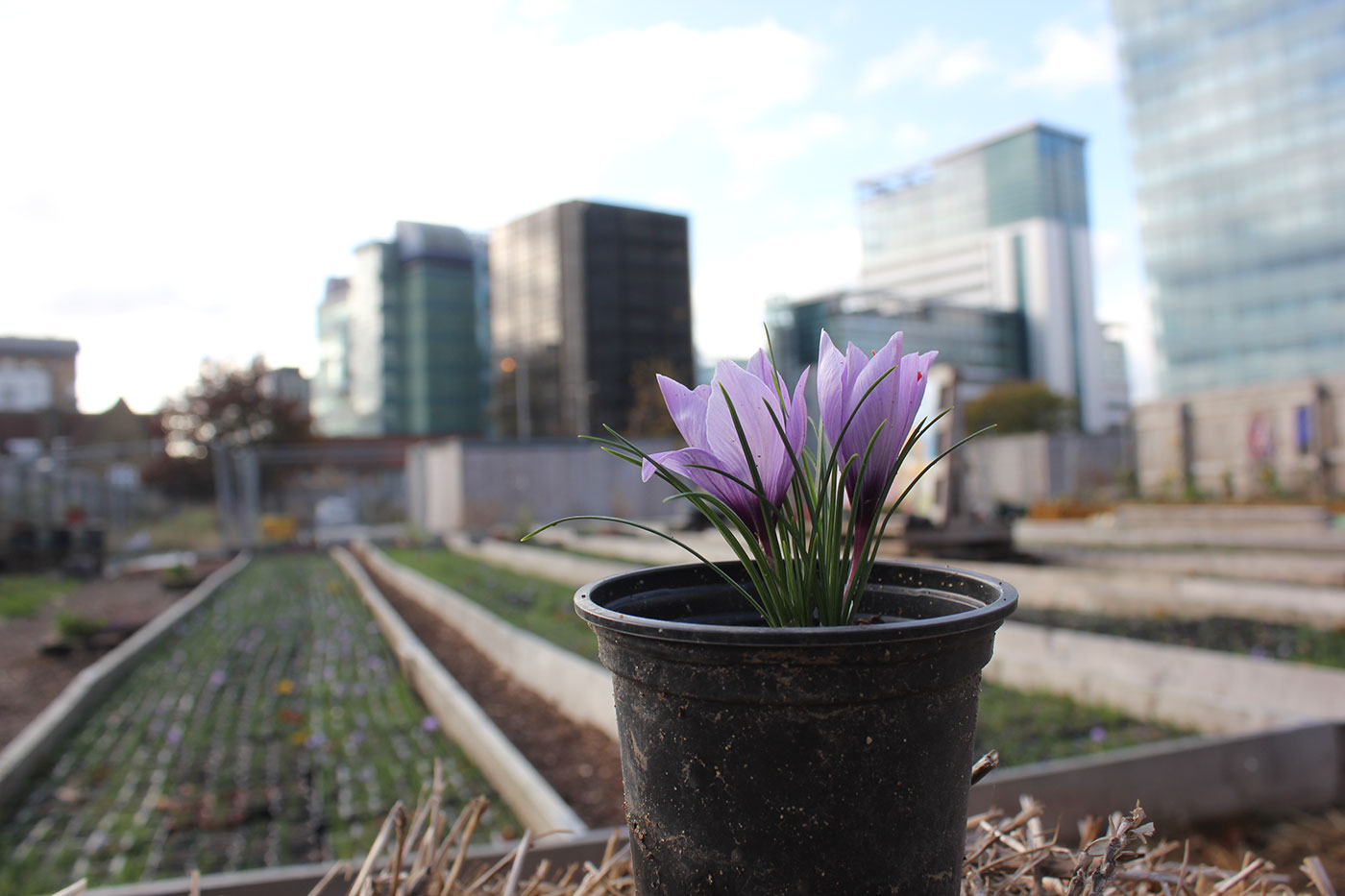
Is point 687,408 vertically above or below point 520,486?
above

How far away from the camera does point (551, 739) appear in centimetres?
416

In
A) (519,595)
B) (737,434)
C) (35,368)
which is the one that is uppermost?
(35,368)

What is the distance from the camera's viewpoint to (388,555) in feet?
47.3

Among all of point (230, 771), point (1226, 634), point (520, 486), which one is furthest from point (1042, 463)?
point (230, 771)

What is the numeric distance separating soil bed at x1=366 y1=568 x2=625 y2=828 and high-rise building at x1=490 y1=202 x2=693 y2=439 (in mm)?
35578

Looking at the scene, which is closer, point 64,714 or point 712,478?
point 712,478

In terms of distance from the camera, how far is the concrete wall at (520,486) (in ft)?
66.8

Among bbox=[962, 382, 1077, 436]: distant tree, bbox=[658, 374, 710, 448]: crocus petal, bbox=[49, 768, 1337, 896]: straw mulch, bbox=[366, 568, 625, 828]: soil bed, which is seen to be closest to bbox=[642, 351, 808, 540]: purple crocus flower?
bbox=[658, 374, 710, 448]: crocus petal

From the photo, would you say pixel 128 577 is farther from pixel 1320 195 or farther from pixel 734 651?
→ pixel 1320 195

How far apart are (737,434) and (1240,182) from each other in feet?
287

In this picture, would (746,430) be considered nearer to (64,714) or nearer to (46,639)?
(64,714)

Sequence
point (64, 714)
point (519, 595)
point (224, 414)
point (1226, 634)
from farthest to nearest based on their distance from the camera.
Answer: point (224, 414)
point (519, 595)
point (1226, 634)
point (64, 714)

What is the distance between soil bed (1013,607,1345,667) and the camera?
4.51 metres

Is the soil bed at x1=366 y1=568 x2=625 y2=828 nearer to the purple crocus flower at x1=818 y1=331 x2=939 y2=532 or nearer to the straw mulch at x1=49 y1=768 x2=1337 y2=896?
the straw mulch at x1=49 y1=768 x2=1337 y2=896
